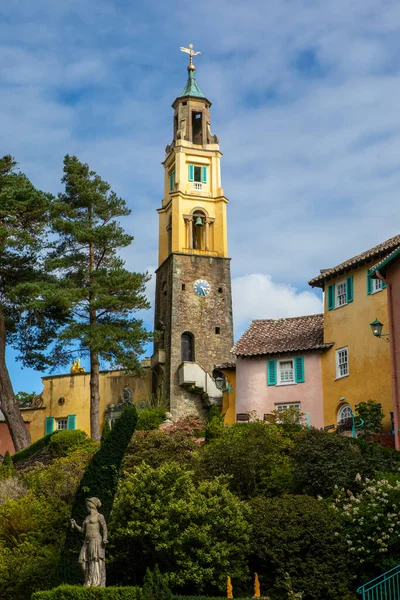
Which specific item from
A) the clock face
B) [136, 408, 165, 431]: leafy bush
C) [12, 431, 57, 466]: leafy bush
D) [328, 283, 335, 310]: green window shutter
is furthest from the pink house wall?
the clock face

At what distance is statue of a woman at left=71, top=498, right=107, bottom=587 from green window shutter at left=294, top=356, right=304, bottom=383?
20.6 m

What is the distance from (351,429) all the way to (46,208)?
1872 cm

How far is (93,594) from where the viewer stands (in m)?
21.7

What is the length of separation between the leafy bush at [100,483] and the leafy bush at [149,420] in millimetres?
16693

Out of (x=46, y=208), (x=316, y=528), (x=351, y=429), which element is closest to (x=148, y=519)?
(x=316, y=528)

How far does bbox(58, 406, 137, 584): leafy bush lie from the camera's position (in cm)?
2320

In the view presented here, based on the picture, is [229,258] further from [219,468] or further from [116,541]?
[116,541]

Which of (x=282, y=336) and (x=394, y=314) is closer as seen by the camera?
(x=394, y=314)

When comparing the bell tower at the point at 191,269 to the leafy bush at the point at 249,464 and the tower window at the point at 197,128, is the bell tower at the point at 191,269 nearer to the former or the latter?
the tower window at the point at 197,128

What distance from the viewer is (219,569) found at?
24.2m

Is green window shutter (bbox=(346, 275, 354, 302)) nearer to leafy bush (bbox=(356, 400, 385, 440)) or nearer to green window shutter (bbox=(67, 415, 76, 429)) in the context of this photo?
leafy bush (bbox=(356, 400, 385, 440))

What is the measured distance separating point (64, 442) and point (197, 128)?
1115 inches

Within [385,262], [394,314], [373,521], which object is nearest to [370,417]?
[394,314]

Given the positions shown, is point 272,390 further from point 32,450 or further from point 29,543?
point 29,543
